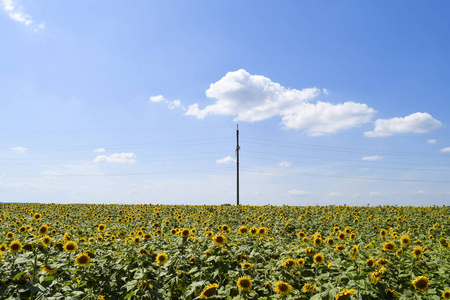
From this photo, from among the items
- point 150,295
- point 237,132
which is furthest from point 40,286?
point 237,132

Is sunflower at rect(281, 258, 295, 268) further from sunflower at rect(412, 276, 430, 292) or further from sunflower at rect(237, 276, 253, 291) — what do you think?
sunflower at rect(412, 276, 430, 292)

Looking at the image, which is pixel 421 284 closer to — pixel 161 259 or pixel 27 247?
pixel 161 259

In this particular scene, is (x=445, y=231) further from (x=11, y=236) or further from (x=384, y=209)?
(x=11, y=236)

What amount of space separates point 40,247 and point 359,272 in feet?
16.8

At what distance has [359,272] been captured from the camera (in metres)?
4.73

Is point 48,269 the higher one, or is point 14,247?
point 14,247

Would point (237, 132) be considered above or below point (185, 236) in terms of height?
above

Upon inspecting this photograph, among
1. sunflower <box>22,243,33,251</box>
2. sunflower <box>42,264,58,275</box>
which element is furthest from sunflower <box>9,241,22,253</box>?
sunflower <box>42,264,58,275</box>

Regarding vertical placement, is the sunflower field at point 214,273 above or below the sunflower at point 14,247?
below

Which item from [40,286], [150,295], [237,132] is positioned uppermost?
[237,132]

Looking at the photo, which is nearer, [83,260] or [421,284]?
[421,284]

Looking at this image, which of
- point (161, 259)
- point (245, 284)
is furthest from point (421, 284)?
point (161, 259)

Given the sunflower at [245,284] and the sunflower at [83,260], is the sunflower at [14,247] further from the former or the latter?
the sunflower at [245,284]

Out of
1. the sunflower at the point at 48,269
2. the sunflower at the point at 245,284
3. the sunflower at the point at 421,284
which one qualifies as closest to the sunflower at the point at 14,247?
the sunflower at the point at 48,269
